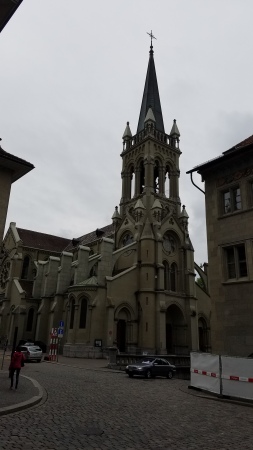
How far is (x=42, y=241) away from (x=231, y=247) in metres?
45.3

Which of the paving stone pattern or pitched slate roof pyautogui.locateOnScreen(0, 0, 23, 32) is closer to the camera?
pitched slate roof pyautogui.locateOnScreen(0, 0, 23, 32)

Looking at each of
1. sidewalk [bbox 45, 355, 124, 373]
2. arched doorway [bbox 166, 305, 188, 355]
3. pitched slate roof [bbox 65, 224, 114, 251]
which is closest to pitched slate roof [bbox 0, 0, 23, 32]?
sidewalk [bbox 45, 355, 124, 373]

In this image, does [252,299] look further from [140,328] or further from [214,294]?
[140,328]

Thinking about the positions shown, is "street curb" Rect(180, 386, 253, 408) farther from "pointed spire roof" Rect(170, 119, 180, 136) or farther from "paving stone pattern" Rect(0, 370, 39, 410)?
"pointed spire roof" Rect(170, 119, 180, 136)

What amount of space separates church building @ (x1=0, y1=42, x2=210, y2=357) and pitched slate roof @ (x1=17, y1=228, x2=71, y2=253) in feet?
8.51

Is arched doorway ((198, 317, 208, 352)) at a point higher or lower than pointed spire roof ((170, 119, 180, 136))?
lower

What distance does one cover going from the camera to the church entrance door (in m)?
36.7

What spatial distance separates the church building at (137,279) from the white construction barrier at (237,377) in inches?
894

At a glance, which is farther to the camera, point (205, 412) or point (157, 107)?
point (157, 107)

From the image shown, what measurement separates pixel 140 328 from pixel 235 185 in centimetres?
2400

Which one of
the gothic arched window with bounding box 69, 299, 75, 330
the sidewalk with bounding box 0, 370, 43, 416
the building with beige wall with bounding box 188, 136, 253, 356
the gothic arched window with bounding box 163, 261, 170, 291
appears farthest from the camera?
the gothic arched window with bounding box 163, 261, 170, 291

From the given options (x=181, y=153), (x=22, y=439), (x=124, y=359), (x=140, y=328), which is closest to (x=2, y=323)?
(x=140, y=328)

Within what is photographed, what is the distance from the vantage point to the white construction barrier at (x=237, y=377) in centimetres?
→ 1155

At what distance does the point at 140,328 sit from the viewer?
122 feet
